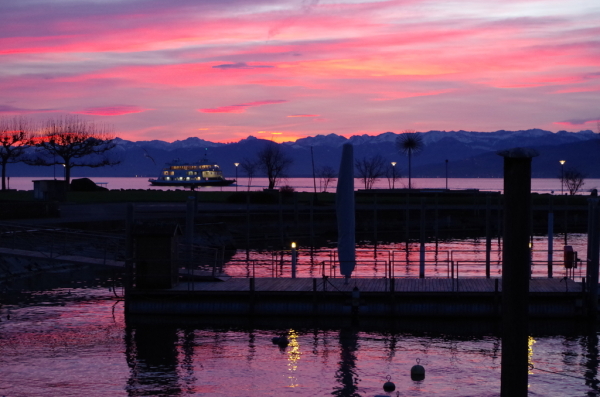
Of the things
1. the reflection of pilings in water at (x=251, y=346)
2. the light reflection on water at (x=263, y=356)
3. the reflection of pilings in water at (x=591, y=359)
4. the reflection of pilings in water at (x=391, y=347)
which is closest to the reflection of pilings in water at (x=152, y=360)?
the light reflection on water at (x=263, y=356)

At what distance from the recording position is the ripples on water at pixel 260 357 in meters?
17.7

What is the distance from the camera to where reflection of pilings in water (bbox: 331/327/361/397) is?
17375 mm

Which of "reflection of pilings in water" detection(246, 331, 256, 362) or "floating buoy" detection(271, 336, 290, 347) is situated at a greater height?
"floating buoy" detection(271, 336, 290, 347)

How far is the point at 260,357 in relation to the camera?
67.9 ft

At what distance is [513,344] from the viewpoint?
857cm

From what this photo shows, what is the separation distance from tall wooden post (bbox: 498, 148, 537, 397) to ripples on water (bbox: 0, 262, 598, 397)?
8863mm

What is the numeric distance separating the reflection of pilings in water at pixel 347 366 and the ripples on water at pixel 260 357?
3 centimetres

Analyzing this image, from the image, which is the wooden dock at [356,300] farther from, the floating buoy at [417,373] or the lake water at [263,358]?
the floating buoy at [417,373]

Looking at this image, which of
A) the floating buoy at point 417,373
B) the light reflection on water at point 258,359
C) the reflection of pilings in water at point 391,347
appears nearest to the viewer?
the light reflection on water at point 258,359

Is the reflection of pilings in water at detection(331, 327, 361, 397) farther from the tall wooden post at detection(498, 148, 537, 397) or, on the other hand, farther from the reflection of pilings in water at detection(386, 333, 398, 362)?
the tall wooden post at detection(498, 148, 537, 397)

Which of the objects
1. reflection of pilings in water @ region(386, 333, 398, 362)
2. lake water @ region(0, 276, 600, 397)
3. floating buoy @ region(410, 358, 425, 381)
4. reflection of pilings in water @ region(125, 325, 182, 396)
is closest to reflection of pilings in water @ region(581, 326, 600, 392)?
lake water @ region(0, 276, 600, 397)

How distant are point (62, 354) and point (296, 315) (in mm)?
7489

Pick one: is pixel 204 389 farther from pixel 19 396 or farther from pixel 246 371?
pixel 19 396

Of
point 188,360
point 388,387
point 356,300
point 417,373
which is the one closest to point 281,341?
point 188,360
